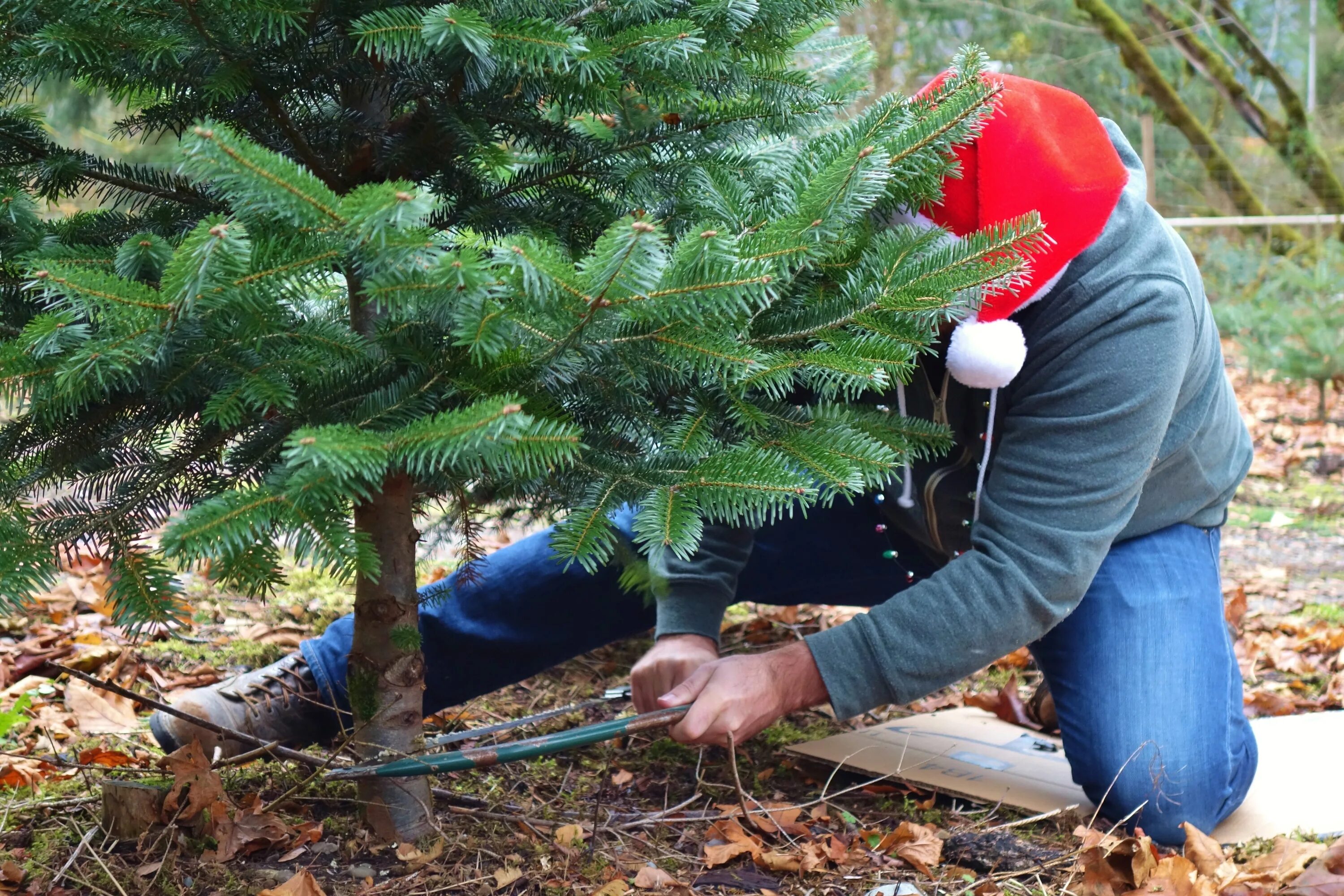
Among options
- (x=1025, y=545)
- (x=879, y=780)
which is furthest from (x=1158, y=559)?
(x=879, y=780)

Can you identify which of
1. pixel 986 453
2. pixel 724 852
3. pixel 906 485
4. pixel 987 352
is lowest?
pixel 724 852

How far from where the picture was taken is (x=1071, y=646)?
2068 mm

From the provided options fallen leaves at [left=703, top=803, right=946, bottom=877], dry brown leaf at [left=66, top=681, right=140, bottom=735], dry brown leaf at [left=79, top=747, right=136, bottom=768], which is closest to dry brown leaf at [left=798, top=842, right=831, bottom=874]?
fallen leaves at [left=703, top=803, right=946, bottom=877]

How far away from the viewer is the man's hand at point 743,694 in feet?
5.55

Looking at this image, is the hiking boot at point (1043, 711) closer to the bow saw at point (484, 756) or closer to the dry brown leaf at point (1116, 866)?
the dry brown leaf at point (1116, 866)

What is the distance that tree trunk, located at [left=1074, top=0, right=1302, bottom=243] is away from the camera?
9172mm

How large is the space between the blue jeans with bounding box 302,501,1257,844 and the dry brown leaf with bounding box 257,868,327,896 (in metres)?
0.44

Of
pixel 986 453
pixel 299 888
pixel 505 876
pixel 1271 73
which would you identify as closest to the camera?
pixel 299 888

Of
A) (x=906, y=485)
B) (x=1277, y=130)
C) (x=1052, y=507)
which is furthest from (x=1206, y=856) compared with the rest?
(x=1277, y=130)

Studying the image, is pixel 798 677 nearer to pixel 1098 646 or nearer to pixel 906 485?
pixel 906 485

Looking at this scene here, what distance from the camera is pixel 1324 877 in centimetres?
152

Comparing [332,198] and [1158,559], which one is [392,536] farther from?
[1158,559]

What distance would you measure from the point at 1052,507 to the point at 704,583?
717 millimetres

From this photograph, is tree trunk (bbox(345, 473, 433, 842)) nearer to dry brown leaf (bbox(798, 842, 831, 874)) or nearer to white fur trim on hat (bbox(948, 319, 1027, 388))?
dry brown leaf (bbox(798, 842, 831, 874))
